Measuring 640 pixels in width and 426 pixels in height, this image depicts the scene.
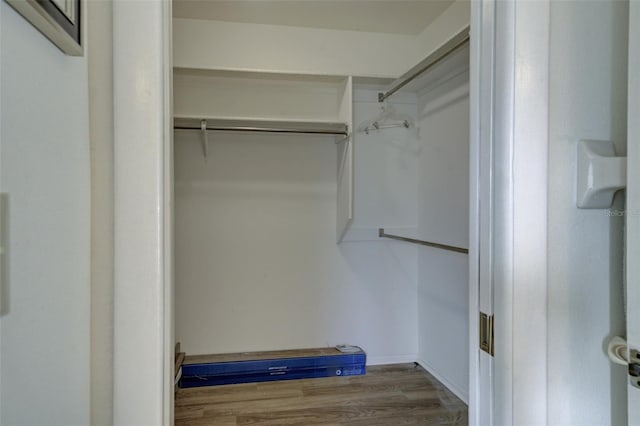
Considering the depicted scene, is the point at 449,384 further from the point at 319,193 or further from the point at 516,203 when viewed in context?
the point at 516,203

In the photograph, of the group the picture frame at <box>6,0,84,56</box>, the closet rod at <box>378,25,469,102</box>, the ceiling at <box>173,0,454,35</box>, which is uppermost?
the ceiling at <box>173,0,454,35</box>

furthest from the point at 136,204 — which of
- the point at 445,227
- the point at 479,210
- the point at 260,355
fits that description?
the point at 260,355

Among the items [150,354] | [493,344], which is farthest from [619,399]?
[150,354]

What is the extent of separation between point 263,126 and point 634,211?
7.07ft

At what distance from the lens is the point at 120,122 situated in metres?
0.61

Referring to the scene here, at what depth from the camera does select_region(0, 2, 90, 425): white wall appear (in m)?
0.45

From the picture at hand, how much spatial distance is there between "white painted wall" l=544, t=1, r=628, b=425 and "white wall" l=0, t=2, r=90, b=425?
2.90ft

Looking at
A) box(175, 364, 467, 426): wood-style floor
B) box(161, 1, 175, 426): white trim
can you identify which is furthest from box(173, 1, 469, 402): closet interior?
box(161, 1, 175, 426): white trim

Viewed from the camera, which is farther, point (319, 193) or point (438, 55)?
point (319, 193)

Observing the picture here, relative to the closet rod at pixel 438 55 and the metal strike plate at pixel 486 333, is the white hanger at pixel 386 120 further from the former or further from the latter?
the metal strike plate at pixel 486 333

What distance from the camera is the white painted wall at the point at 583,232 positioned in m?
0.78

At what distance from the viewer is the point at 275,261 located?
2.83 metres

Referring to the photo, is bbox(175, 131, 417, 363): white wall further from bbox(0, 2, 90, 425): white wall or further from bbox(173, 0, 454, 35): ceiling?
bbox(0, 2, 90, 425): white wall

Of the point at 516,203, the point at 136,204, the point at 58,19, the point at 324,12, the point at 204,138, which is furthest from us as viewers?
the point at 204,138
